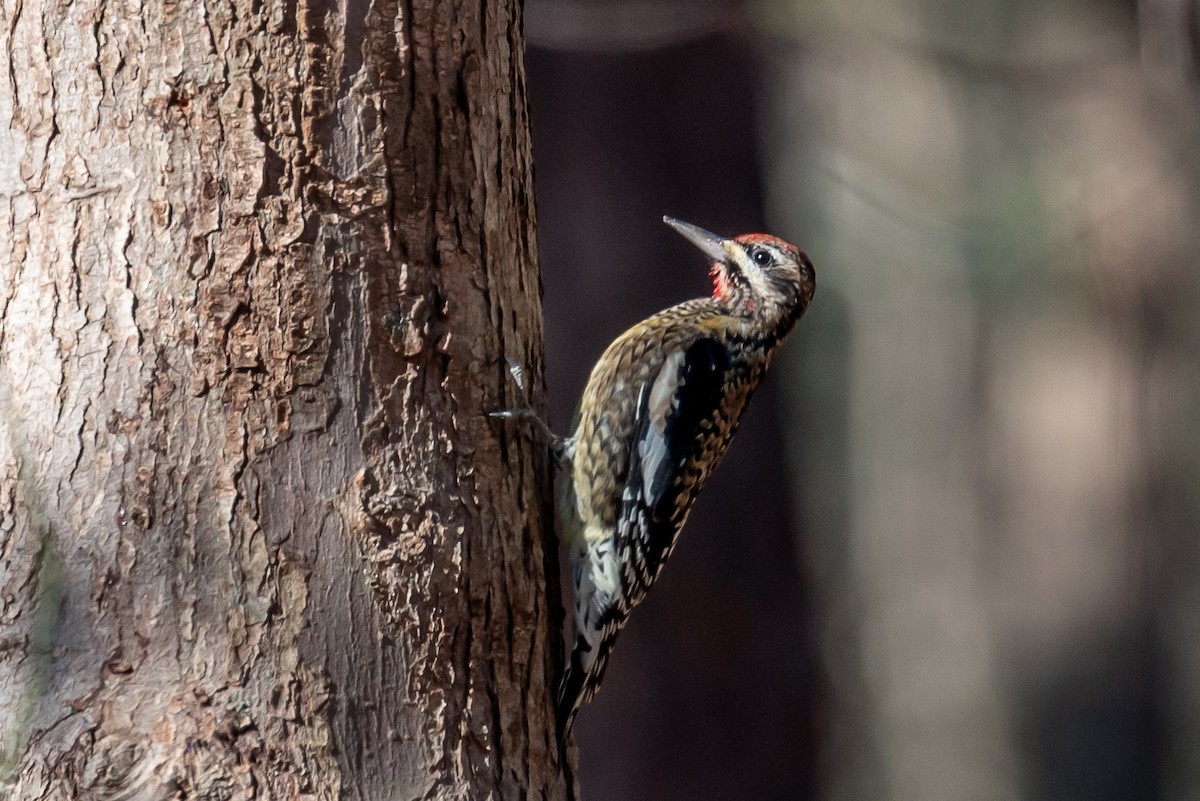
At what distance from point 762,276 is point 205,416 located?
2.19 metres

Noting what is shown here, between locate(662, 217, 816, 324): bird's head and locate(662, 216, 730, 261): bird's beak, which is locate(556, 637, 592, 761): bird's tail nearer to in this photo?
locate(662, 217, 816, 324): bird's head

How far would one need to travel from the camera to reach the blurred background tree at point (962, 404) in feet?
21.8

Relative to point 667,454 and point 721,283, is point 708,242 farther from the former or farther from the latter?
point 667,454

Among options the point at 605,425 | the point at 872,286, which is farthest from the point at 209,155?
the point at 872,286

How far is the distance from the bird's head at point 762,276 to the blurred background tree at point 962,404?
6.42ft

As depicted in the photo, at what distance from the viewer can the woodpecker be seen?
147 inches

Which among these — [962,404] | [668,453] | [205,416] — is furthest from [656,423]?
[962,404]

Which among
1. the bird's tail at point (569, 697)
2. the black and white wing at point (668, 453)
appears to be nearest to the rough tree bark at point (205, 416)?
the bird's tail at point (569, 697)

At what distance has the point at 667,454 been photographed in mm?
4047

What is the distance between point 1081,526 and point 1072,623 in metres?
0.52

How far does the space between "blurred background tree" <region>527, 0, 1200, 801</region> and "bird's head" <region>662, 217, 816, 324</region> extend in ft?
6.42

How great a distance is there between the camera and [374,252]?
112 inches

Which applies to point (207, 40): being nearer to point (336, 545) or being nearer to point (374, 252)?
point (374, 252)

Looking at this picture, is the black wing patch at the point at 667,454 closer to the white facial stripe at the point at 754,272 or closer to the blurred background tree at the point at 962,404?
the white facial stripe at the point at 754,272
